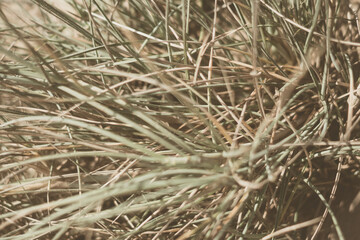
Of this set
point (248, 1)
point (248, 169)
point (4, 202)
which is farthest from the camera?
point (4, 202)

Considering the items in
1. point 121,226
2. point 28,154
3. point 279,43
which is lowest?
point 121,226

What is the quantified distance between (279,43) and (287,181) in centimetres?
Result: 24

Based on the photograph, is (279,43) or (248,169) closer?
(248,169)

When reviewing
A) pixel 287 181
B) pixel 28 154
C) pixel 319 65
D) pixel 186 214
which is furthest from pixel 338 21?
pixel 28 154

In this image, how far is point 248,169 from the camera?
47cm

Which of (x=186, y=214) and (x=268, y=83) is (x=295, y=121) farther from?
(x=186, y=214)

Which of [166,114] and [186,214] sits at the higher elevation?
[166,114]

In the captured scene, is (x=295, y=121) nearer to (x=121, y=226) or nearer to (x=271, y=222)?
(x=271, y=222)

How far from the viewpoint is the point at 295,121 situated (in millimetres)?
607

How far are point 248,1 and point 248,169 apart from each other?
0.83 feet

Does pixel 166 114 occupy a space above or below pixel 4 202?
above

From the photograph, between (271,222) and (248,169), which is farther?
(271,222)

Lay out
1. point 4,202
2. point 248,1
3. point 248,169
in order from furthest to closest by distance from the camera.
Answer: point 4,202 → point 248,1 → point 248,169

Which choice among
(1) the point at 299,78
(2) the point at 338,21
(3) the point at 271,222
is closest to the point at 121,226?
(3) the point at 271,222
